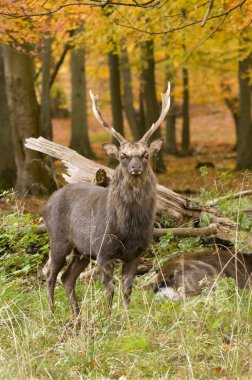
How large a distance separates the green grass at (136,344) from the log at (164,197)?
2.47 m

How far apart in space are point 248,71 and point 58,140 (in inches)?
572

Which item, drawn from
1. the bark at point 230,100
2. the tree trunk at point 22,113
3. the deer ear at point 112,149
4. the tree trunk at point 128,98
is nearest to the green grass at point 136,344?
the deer ear at point 112,149

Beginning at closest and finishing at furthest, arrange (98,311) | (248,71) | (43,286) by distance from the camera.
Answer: (98,311)
(43,286)
(248,71)

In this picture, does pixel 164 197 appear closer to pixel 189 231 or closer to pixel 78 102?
pixel 189 231

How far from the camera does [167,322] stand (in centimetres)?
629

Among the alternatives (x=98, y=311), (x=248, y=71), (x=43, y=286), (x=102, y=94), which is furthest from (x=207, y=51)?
(x=98, y=311)

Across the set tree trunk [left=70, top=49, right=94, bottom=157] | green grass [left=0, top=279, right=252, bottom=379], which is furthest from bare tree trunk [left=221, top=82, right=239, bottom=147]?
green grass [left=0, top=279, right=252, bottom=379]

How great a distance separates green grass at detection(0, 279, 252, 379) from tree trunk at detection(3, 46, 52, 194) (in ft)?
27.4

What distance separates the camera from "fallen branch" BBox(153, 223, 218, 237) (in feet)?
29.1

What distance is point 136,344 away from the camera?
18.8ft

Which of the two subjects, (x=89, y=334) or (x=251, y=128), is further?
(x=251, y=128)

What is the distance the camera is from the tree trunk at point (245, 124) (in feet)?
73.5

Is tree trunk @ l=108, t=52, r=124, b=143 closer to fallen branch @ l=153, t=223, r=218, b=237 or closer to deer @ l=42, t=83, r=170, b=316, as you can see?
fallen branch @ l=153, t=223, r=218, b=237

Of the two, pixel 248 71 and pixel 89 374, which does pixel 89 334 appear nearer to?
pixel 89 374
